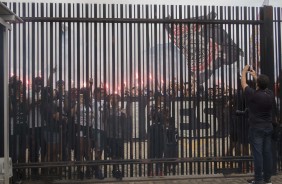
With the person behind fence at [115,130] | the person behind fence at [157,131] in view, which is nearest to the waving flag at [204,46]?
the person behind fence at [157,131]

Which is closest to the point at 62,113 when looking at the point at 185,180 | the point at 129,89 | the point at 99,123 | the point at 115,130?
the point at 99,123

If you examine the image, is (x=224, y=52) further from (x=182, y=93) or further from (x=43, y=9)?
(x=43, y=9)

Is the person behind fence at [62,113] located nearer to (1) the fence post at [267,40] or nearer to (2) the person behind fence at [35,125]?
(2) the person behind fence at [35,125]

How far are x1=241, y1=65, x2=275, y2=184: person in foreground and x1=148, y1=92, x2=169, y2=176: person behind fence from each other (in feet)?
5.26

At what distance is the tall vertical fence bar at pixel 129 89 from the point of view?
7.28 metres

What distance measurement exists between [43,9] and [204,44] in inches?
122

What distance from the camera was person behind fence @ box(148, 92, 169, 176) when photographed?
7.54 meters

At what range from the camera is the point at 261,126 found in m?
6.85

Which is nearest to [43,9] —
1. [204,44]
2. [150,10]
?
[150,10]

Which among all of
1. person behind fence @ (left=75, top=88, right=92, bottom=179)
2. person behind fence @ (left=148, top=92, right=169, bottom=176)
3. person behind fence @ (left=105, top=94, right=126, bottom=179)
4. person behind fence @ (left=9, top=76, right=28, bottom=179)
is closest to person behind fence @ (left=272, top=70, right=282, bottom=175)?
person behind fence @ (left=148, top=92, right=169, bottom=176)

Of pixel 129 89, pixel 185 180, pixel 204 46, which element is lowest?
pixel 185 180

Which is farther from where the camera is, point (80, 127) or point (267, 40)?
point (267, 40)

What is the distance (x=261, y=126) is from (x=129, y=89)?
97.1 inches

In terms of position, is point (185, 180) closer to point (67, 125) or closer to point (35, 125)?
point (67, 125)
